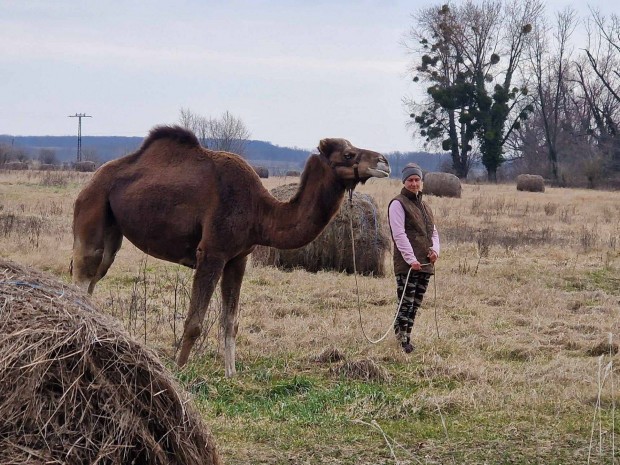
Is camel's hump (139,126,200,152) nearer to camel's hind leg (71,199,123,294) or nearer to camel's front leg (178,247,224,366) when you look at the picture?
camel's hind leg (71,199,123,294)

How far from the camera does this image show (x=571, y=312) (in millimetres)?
11945

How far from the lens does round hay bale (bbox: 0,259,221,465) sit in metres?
4.06

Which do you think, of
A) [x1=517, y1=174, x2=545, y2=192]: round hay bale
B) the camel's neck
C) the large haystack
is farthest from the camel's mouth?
[x1=517, y1=174, x2=545, y2=192]: round hay bale

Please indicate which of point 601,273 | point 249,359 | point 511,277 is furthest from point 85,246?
point 601,273

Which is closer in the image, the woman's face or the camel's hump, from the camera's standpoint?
the camel's hump

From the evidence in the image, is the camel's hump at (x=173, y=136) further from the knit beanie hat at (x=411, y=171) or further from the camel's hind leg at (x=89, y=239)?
the knit beanie hat at (x=411, y=171)

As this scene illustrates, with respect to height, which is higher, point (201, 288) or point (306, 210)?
point (306, 210)

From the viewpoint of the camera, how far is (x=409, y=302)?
31.7 feet

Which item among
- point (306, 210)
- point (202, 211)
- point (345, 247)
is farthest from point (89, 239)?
point (345, 247)

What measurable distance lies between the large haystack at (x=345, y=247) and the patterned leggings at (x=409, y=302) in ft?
16.4

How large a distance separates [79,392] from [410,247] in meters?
5.78

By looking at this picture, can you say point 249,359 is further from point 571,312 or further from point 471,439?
point 571,312

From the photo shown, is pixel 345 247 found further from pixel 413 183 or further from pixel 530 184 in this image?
pixel 530 184

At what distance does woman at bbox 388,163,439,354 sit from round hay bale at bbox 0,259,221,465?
507 centimetres
